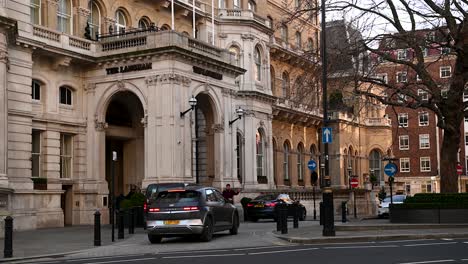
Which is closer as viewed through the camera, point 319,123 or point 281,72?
point 281,72

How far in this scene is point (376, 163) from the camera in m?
77.3

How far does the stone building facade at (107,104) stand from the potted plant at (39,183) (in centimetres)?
5

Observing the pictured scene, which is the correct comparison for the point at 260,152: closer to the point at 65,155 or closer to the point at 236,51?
the point at 236,51

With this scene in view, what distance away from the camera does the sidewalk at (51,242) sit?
18.7 metres

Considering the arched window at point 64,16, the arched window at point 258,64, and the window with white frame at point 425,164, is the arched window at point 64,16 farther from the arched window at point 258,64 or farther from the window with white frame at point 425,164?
the window with white frame at point 425,164

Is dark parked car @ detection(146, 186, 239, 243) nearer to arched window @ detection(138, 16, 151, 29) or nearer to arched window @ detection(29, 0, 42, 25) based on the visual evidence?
arched window @ detection(29, 0, 42, 25)

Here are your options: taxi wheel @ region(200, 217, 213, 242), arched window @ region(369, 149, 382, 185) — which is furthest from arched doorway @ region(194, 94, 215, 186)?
arched window @ region(369, 149, 382, 185)

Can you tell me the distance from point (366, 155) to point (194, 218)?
56597 mm

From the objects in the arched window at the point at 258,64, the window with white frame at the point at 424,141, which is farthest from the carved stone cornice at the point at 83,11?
the window with white frame at the point at 424,141

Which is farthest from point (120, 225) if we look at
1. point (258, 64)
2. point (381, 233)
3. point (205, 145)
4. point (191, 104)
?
point (258, 64)

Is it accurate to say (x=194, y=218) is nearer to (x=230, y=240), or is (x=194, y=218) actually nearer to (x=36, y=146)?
(x=230, y=240)

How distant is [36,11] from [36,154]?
682 cm

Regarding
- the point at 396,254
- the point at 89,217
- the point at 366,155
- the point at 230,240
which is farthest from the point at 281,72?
the point at 396,254

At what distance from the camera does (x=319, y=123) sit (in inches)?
2515
